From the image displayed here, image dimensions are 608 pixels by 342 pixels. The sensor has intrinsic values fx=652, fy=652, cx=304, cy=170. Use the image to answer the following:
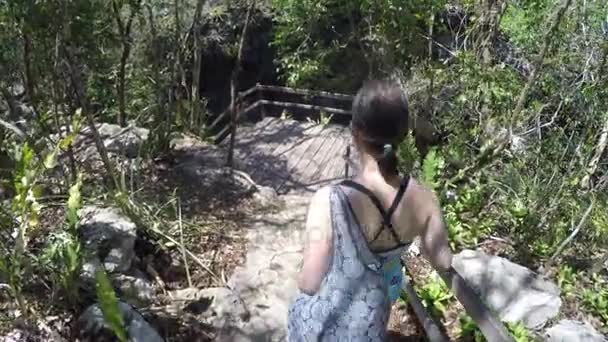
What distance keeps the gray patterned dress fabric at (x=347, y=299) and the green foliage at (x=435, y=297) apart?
1.76 m

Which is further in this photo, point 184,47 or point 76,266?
point 184,47

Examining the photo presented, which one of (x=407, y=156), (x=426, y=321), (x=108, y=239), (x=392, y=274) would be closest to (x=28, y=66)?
(x=108, y=239)

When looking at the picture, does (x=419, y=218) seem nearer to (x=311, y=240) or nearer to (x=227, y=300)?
(x=311, y=240)

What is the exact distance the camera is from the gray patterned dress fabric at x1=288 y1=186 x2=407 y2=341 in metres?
1.86

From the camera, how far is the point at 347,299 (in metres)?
1.94

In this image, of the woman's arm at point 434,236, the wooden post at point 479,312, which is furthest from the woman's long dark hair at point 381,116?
the wooden post at point 479,312

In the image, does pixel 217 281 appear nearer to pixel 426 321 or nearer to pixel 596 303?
pixel 426 321

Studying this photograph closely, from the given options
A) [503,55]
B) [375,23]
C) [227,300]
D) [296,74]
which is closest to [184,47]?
[296,74]

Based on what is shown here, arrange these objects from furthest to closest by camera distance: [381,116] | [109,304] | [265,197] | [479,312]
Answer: [265,197]
[109,304]
[479,312]
[381,116]

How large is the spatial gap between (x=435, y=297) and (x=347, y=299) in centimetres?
193

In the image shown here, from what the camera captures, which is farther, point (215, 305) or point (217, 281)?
point (217, 281)

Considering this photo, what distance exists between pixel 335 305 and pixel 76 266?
1659 mm

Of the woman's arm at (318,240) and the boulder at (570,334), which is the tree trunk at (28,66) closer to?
the woman's arm at (318,240)

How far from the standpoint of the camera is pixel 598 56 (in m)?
4.76
